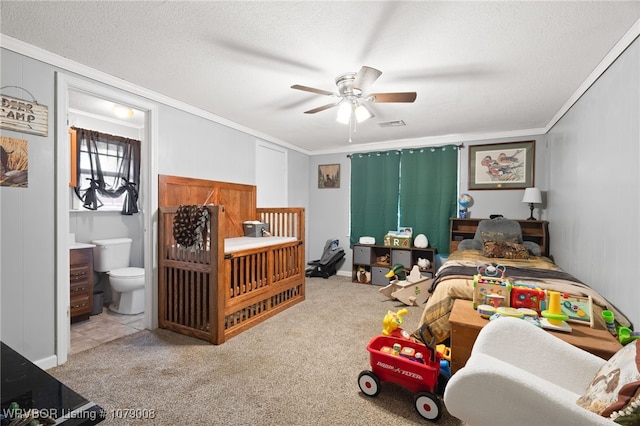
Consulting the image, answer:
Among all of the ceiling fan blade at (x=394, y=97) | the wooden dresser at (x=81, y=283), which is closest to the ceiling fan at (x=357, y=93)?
the ceiling fan blade at (x=394, y=97)

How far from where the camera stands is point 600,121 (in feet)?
7.25

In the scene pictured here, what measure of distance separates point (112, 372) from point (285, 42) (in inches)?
98.6

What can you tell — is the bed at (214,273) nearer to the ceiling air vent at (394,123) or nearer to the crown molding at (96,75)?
the crown molding at (96,75)

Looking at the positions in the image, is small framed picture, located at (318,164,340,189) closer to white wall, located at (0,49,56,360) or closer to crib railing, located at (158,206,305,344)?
crib railing, located at (158,206,305,344)

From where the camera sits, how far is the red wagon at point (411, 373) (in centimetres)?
161

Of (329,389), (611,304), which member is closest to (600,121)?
(611,304)

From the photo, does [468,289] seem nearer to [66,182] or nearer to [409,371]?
[409,371]

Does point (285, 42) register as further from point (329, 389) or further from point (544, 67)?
point (329, 389)

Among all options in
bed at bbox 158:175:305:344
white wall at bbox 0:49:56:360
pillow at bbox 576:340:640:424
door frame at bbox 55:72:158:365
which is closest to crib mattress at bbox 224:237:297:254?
bed at bbox 158:175:305:344

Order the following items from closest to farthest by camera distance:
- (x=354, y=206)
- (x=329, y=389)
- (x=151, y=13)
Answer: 1. (x=151, y=13)
2. (x=329, y=389)
3. (x=354, y=206)

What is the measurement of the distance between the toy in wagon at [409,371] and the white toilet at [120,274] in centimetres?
262

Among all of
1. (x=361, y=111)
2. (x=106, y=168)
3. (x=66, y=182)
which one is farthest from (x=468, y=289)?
(x=106, y=168)

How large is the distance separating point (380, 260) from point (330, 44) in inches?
135

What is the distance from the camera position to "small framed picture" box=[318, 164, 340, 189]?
5225 mm
